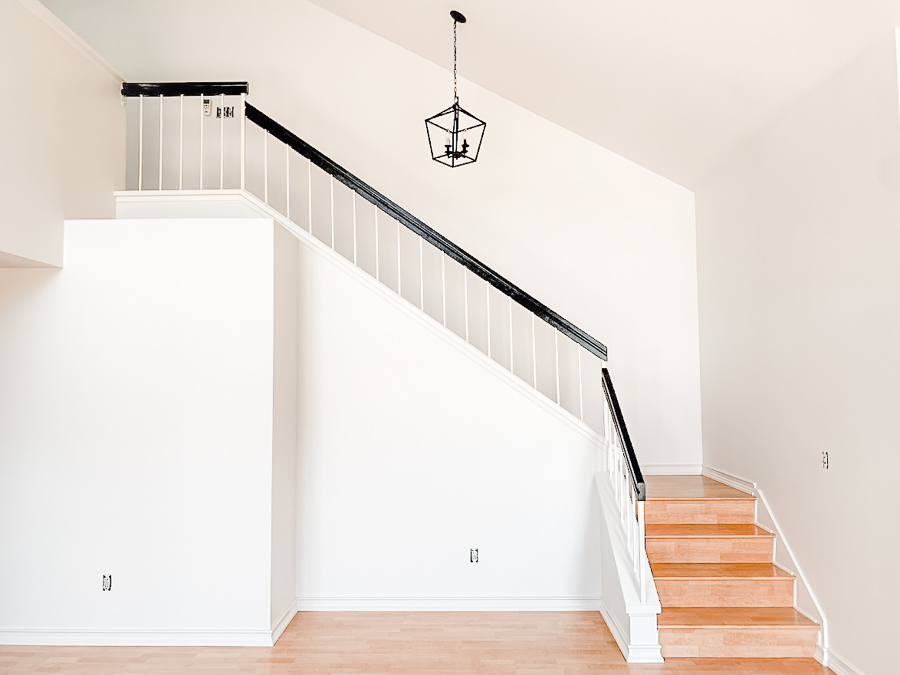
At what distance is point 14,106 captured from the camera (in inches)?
152

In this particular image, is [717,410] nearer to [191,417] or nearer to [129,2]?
[191,417]

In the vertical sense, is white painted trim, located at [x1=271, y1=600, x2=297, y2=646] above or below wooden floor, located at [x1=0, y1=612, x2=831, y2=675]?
above

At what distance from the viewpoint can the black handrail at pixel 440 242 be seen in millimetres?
4832

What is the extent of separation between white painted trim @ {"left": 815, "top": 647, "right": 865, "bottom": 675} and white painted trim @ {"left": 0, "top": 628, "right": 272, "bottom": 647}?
3.23m

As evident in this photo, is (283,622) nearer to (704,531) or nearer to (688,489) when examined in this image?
(704,531)

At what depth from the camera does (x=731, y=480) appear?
5328mm

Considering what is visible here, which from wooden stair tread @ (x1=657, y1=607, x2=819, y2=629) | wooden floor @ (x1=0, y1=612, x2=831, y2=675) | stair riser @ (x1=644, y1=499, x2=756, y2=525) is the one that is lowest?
wooden floor @ (x1=0, y1=612, x2=831, y2=675)

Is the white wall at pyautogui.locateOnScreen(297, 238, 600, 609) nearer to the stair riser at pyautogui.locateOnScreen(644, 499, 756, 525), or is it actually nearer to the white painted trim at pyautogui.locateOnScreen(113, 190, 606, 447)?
the white painted trim at pyautogui.locateOnScreen(113, 190, 606, 447)

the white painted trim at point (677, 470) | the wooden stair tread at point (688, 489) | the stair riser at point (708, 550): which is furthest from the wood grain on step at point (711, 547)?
the white painted trim at point (677, 470)

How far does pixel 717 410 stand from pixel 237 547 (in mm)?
3862

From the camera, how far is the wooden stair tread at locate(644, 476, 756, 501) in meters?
4.90

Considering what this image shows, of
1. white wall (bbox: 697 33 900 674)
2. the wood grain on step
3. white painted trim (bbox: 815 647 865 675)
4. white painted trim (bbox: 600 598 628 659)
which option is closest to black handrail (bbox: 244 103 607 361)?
white wall (bbox: 697 33 900 674)

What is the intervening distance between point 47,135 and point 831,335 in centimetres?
467

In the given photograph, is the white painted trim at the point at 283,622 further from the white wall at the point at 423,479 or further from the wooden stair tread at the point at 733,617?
the wooden stair tread at the point at 733,617
